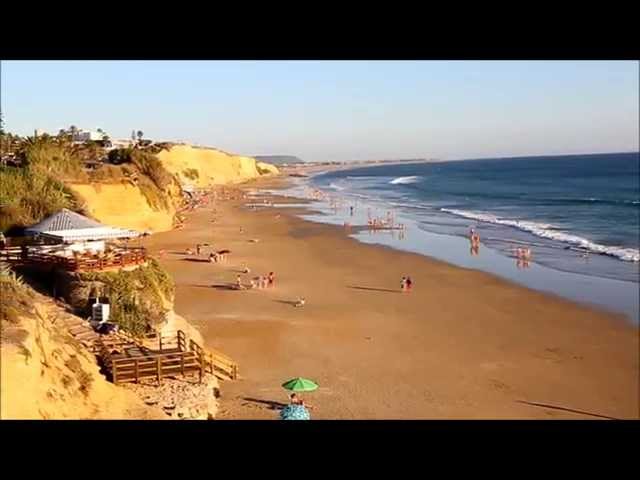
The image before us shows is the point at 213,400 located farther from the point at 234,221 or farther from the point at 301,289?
the point at 234,221

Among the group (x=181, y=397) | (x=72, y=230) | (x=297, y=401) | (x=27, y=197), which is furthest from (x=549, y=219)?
(x=181, y=397)

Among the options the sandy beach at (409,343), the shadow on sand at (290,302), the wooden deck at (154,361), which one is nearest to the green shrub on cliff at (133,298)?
the wooden deck at (154,361)

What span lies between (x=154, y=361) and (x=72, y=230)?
5.40m

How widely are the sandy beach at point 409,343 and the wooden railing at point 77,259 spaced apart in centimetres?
253

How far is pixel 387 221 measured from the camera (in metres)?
39.8

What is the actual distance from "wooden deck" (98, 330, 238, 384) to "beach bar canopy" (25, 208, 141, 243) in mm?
3334

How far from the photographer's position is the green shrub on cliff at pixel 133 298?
13.1 metres

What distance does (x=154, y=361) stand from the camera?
10.9m

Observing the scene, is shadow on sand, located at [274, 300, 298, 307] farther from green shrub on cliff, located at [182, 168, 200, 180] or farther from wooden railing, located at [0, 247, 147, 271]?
green shrub on cliff, located at [182, 168, 200, 180]

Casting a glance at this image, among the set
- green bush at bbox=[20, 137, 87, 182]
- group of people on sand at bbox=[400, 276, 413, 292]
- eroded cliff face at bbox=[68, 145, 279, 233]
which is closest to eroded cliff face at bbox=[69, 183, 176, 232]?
eroded cliff face at bbox=[68, 145, 279, 233]
